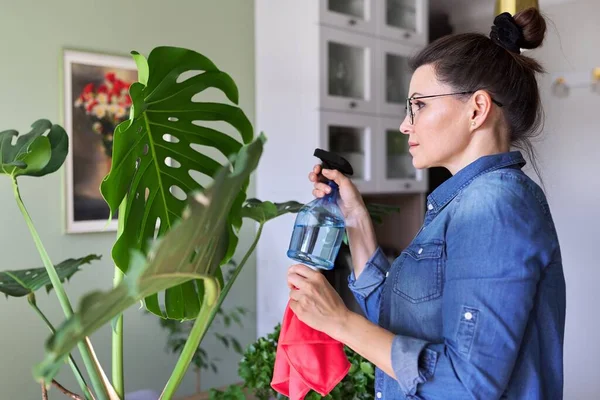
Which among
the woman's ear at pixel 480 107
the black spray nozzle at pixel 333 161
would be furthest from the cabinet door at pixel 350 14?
the woman's ear at pixel 480 107

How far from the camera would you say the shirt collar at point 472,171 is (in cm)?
90

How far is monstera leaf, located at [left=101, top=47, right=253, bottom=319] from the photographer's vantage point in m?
0.97

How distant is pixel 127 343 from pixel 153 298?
4.23 ft

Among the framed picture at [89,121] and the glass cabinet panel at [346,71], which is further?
the glass cabinet panel at [346,71]

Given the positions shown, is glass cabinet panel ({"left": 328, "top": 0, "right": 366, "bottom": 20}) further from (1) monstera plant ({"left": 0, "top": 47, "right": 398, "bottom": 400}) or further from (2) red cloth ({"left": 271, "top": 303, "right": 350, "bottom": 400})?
(2) red cloth ({"left": 271, "top": 303, "right": 350, "bottom": 400})

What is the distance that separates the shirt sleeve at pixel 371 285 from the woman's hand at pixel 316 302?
203 mm

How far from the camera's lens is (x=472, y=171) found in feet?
3.02

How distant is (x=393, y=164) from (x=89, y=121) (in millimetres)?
1334

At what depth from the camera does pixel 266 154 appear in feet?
8.55

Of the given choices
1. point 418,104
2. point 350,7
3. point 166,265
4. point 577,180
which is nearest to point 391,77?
point 350,7

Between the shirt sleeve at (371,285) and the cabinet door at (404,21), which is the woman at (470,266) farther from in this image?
the cabinet door at (404,21)

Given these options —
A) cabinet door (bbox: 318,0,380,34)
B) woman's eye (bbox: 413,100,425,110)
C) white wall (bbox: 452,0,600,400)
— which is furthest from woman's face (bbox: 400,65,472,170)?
white wall (bbox: 452,0,600,400)

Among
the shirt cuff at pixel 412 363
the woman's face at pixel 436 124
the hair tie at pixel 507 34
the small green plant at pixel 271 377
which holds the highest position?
the hair tie at pixel 507 34

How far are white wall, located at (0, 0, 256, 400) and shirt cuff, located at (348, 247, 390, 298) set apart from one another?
131cm
